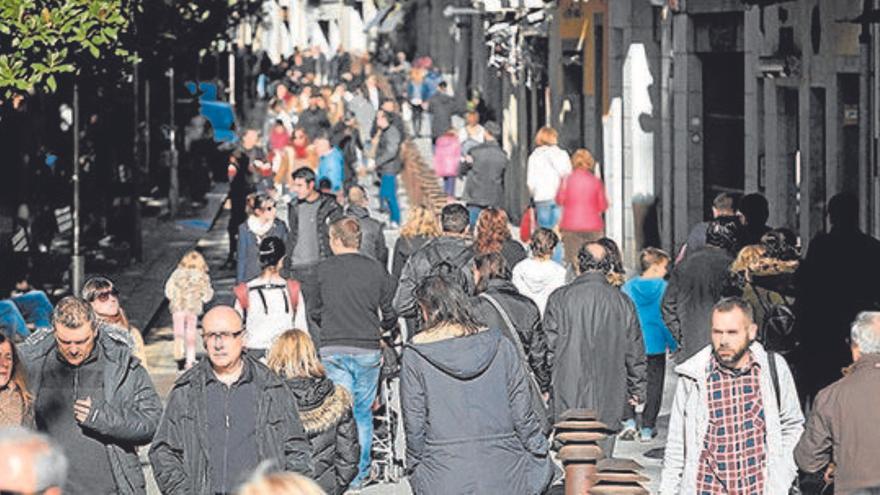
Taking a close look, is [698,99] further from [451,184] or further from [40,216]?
[451,184]

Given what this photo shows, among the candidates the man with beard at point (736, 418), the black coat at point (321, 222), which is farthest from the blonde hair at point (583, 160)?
the man with beard at point (736, 418)

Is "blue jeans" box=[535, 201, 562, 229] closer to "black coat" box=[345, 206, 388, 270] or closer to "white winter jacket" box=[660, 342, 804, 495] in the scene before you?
"black coat" box=[345, 206, 388, 270]

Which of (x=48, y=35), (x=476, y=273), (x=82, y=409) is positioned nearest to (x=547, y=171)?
(x=48, y=35)

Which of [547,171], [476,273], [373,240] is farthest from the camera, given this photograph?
[547,171]

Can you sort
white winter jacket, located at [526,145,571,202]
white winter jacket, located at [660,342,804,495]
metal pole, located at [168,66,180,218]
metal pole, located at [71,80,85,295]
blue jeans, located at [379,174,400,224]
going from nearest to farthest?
white winter jacket, located at [660,342,804,495]
metal pole, located at [71,80,85,295]
white winter jacket, located at [526,145,571,202]
blue jeans, located at [379,174,400,224]
metal pole, located at [168,66,180,218]

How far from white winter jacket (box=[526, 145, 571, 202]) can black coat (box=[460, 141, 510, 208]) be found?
1243mm

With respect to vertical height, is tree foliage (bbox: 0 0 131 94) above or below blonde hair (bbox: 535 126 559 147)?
above

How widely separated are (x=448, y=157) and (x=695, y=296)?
2248 cm

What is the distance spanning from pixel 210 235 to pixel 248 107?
106ft

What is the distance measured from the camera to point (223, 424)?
951 cm

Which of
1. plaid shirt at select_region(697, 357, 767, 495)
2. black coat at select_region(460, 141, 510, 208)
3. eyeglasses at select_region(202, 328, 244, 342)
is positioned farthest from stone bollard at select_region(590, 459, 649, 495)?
black coat at select_region(460, 141, 510, 208)

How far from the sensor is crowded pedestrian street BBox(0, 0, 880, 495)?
10016 millimetres

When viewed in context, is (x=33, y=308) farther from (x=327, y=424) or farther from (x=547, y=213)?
(x=547, y=213)

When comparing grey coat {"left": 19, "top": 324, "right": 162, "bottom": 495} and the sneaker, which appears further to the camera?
the sneaker
